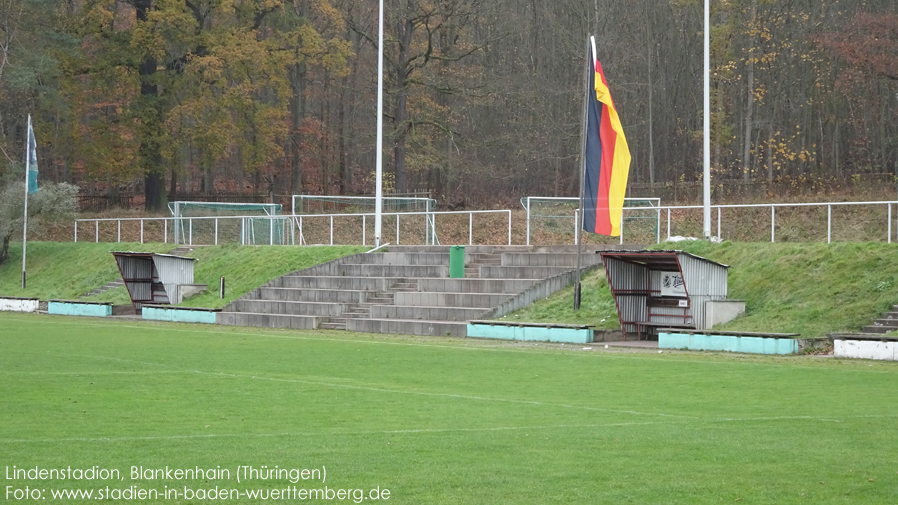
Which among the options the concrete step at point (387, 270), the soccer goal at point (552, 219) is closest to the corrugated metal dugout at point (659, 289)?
the soccer goal at point (552, 219)

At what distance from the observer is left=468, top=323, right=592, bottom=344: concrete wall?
23719 mm

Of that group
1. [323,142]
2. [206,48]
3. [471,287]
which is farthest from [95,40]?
[471,287]

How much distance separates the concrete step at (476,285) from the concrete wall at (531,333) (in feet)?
9.38

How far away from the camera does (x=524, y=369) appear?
17719 millimetres

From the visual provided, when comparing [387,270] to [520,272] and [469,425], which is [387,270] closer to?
[520,272]

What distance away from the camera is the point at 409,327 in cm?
2764

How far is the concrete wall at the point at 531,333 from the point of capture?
2372 centimetres

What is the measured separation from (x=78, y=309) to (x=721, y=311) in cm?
2363

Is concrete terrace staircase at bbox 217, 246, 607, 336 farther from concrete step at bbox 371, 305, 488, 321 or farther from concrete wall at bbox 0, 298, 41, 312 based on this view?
concrete wall at bbox 0, 298, 41, 312

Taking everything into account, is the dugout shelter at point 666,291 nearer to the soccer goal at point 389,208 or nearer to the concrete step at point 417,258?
the concrete step at point 417,258

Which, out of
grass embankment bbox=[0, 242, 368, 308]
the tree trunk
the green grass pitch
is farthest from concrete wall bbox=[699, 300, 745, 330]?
the tree trunk

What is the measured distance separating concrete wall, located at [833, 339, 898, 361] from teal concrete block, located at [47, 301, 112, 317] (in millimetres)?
25499

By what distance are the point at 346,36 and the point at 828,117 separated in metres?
31.0

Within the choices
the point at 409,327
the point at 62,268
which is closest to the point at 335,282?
the point at 409,327
